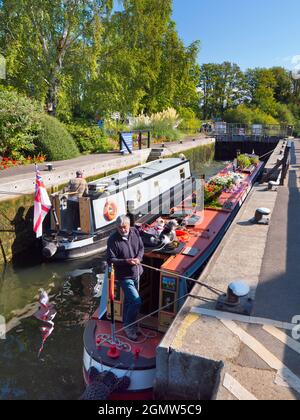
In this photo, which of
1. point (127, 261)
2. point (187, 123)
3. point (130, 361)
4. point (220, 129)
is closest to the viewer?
point (130, 361)

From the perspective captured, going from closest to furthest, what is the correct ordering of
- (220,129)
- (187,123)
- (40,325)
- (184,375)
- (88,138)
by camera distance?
1. (184,375)
2. (40,325)
3. (88,138)
4. (187,123)
5. (220,129)

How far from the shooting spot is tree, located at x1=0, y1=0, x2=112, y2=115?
19312mm

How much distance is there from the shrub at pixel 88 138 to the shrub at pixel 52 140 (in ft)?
7.74

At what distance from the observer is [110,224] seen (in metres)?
11.7

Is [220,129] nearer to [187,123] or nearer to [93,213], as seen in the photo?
[187,123]

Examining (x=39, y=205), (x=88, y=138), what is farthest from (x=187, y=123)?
(x=39, y=205)

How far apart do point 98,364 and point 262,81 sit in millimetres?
73874

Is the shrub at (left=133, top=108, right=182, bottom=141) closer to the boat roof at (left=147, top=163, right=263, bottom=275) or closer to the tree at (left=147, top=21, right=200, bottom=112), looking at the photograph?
the tree at (left=147, top=21, right=200, bottom=112)

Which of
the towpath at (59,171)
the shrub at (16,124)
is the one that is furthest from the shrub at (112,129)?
the shrub at (16,124)

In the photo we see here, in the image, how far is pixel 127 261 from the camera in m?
5.14

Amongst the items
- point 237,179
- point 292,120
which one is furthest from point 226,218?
point 292,120

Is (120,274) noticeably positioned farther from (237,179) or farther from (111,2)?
(111,2)

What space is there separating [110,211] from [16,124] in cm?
712
